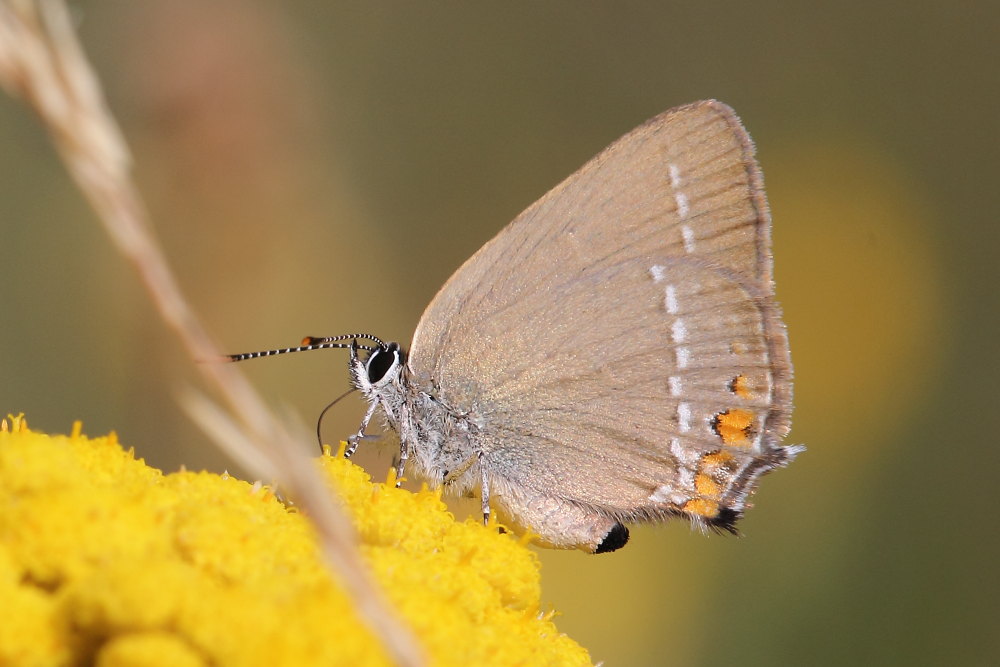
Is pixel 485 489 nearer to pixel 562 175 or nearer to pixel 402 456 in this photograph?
pixel 402 456

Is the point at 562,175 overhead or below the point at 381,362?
overhead

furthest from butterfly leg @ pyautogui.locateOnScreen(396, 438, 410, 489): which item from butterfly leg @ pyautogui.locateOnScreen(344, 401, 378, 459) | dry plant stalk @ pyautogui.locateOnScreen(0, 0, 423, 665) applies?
dry plant stalk @ pyautogui.locateOnScreen(0, 0, 423, 665)

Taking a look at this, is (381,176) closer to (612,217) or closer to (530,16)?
(530,16)

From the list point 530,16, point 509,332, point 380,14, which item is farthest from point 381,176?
point 509,332

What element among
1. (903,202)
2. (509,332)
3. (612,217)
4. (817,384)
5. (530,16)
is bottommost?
(817,384)

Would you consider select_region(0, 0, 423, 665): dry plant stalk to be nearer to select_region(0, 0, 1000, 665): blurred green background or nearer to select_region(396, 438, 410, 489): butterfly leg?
select_region(396, 438, 410, 489): butterfly leg

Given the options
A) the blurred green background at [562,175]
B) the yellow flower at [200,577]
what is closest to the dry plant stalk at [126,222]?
the yellow flower at [200,577]

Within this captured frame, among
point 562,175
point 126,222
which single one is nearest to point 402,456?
point 126,222
